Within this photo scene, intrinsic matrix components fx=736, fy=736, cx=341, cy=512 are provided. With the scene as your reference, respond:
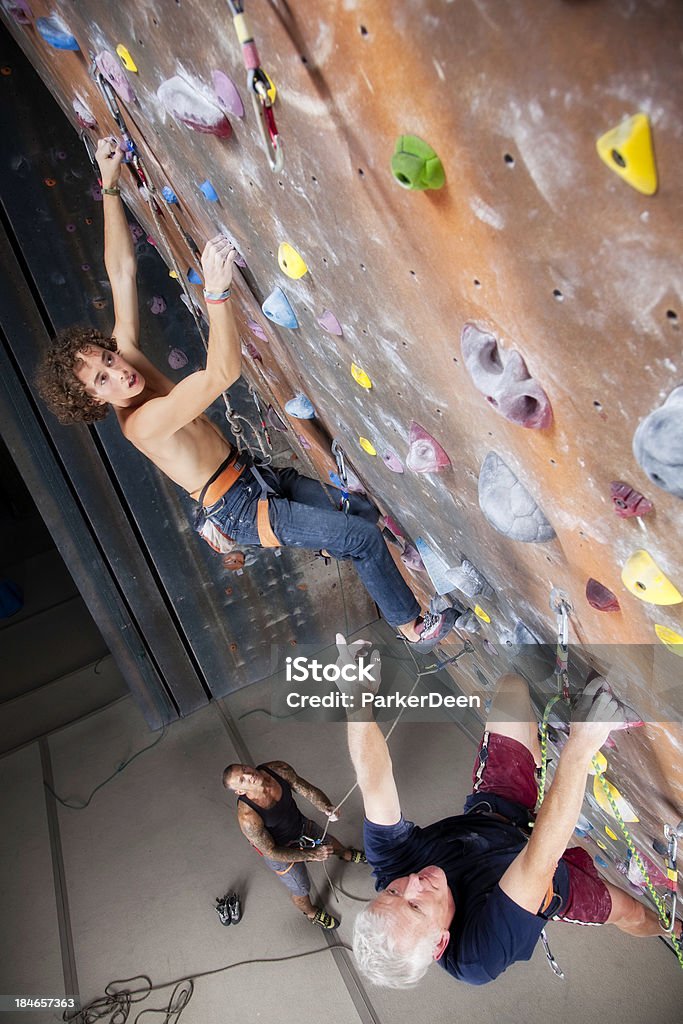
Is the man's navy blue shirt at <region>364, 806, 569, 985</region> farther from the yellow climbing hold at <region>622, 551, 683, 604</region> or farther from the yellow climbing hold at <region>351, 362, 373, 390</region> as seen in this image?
the yellow climbing hold at <region>351, 362, 373, 390</region>

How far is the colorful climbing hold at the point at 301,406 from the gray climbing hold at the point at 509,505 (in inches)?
40.6

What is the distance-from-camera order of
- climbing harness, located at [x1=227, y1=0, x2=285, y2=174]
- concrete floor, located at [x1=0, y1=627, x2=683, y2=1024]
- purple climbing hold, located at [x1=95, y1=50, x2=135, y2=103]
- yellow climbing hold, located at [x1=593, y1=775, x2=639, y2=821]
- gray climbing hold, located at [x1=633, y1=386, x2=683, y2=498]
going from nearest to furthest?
1. gray climbing hold, located at [x1=633, y1=386, x2=683, y2=498]
2. climbing harness, located at [x1=227, y1=0, x2=285, y2=174]
3. purple climbing hold, located at [x1=95, y1=50, x2=135, y2=103]
4. yellow climbing hold, located at [x1=593, y1=775, x2=639, y2=821]
5. concrete floor, located at [x1=0, y1=627, x2=683, y2=1024]

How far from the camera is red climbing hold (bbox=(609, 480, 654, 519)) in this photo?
2.49 ft

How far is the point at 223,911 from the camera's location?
3.28m

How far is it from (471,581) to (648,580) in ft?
2.86

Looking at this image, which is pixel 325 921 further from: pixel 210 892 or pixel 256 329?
pixel 256 329

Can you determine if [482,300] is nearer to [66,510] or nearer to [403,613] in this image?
[403,613]

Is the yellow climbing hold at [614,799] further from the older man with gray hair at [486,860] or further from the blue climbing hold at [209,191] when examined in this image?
the blue climbing hold at [209,191]

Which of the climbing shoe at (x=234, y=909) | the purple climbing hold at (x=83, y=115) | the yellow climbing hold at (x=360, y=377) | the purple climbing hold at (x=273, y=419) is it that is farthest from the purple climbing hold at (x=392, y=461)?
the climbing shoe at (x=234, y=909)

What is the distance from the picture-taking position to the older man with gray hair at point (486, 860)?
1398 millimetres

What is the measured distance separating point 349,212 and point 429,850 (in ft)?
5.01

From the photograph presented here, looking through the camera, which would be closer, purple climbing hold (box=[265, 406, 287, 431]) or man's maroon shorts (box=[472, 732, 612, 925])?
man's maroon shorts (box=[472, 732, 612, 925])

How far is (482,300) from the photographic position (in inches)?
28.7

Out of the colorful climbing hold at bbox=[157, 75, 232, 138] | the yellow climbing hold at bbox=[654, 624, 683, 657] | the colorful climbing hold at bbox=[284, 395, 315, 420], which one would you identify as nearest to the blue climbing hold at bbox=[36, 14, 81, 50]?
the colorful climbing hold at bbox=[157, 75, 232, 138]
